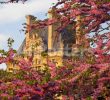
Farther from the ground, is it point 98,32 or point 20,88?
point 98,32

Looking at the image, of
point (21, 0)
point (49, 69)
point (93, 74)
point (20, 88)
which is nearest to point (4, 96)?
point (20, 88)

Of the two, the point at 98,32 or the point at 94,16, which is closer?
the point at 94,16

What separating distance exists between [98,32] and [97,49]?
59 cm

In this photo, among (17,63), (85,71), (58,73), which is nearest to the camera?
(85,71)

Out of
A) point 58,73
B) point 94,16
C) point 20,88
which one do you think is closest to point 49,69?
point 58,73

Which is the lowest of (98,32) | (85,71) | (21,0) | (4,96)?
(4,96)

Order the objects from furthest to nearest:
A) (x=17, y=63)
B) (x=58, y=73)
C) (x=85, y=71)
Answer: (x=17, y=63) < (x=58, y=73) < (x=85, y=71)

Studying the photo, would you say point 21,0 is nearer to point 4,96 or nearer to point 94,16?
point 94,16

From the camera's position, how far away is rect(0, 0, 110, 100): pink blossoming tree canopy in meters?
4.49

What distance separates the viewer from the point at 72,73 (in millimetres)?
4629

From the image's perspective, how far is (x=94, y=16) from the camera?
193 inches

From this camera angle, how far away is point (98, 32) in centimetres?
551

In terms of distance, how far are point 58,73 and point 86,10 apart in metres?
0.81

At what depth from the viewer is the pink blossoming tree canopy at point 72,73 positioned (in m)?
4.49
